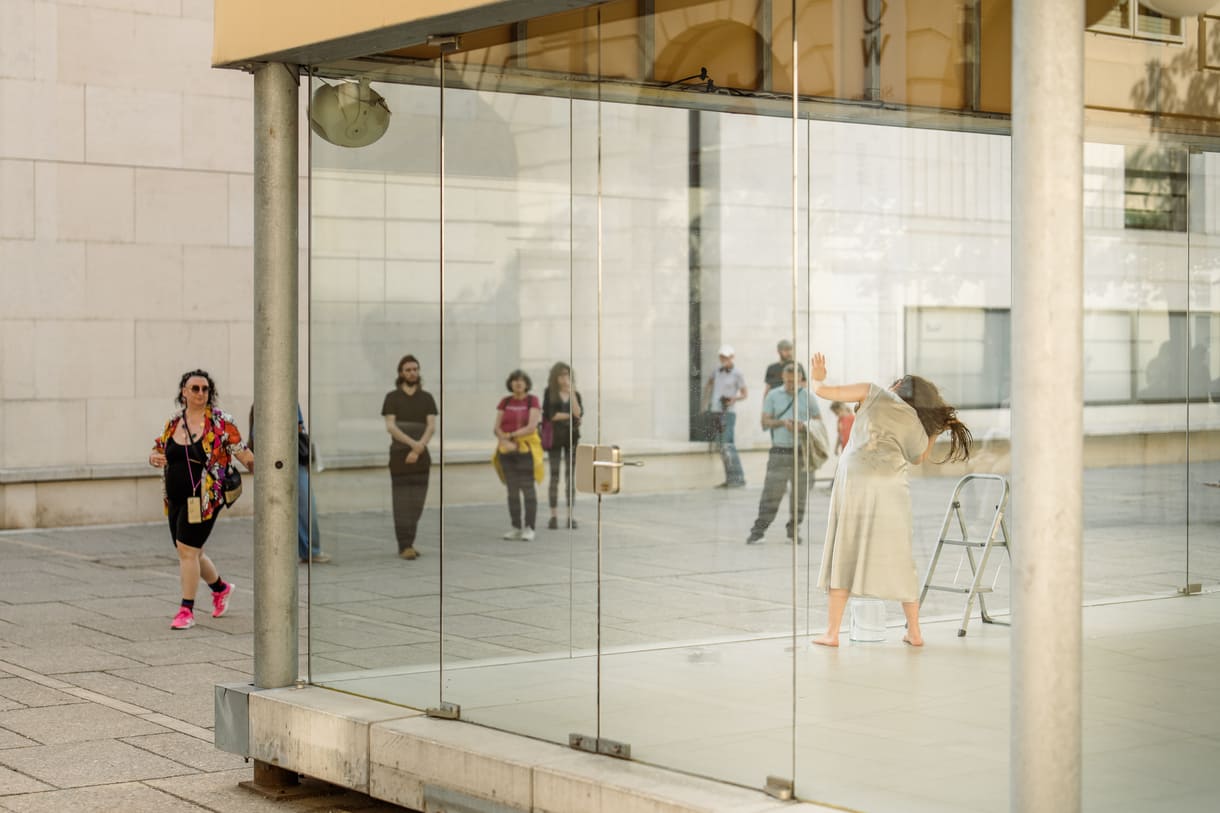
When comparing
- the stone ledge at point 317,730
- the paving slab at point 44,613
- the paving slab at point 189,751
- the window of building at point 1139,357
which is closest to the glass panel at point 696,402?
the window of building at point 1139,357

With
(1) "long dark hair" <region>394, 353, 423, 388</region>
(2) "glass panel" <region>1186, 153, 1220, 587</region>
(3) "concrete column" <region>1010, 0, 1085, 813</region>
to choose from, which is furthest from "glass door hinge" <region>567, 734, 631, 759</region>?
(2) "glass panel" <region>1186, 153, 1220, 587</region>

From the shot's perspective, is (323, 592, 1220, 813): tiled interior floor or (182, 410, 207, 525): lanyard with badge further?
(182, 410, 207, 525): lanyard with badge

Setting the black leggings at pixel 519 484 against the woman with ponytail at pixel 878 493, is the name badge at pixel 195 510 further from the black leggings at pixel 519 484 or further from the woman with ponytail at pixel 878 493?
the woman with ponytail at pixel 878 493

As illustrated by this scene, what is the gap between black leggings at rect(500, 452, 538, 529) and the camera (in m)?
6.55

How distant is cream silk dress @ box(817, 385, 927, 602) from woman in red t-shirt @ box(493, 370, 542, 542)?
149cm

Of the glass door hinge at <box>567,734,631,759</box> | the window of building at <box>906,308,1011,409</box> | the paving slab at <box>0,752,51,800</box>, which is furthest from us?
the paving slab at <box>0,752,51,800</box>

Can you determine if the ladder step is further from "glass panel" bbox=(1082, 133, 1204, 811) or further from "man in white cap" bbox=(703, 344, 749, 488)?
"man in white cap" bbox=(703, 344, 749, 488)

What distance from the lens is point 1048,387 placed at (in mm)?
4602

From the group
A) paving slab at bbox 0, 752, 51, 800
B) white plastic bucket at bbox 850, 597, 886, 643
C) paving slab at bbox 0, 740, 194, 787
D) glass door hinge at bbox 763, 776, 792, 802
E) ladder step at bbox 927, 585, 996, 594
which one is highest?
ladder step at bbox 927, 585, 996, 594

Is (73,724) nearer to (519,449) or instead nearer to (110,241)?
(519,449)

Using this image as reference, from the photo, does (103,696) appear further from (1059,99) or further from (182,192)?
(182,192)

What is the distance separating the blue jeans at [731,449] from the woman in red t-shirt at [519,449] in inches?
41.5

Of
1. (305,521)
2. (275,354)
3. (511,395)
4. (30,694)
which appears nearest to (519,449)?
(511,395)

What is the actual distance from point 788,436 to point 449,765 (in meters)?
1.96
